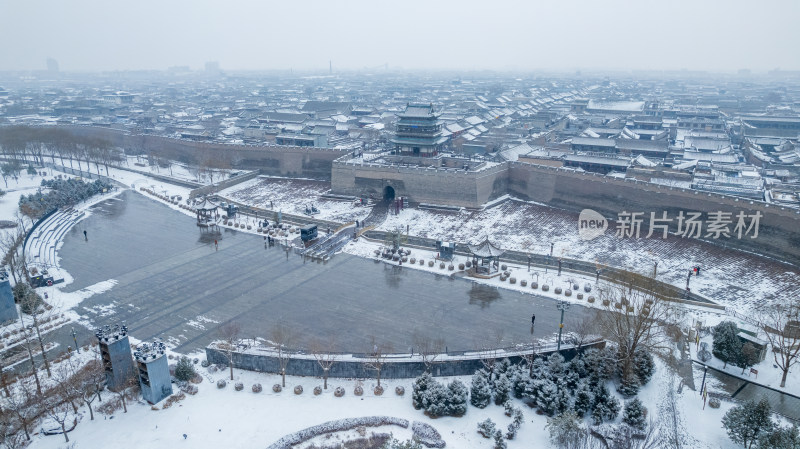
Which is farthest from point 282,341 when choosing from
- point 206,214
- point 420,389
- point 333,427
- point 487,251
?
point 206,214

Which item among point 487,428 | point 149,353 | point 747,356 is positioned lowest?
point 487,428

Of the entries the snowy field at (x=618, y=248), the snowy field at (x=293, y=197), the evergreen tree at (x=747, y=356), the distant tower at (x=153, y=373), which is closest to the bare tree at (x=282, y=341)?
the distant tower at (x=153, y=373)

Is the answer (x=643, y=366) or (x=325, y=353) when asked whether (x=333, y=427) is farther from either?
(x=643, y=366)

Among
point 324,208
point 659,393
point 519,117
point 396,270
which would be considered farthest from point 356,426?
point 519,117

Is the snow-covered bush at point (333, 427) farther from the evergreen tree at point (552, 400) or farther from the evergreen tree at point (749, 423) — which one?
the evergreen tree at point (749, 423)

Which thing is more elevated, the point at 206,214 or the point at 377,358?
the point at 206,214

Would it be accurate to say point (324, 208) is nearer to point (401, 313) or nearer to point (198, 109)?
point (401, 313)
